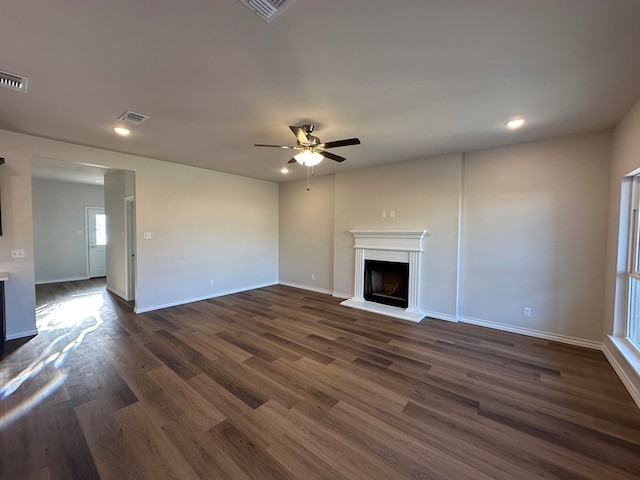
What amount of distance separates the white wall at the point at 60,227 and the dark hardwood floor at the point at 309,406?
4.75 meters

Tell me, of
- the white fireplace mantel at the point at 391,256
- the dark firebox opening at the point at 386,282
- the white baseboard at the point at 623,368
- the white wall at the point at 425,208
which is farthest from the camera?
the dark firebox opening at the point at 386,282

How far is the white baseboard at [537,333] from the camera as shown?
3295 millimetres

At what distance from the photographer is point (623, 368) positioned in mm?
2574

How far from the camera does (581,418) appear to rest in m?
2.07

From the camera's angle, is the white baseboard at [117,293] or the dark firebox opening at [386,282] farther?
the white baseboard at [117,293]

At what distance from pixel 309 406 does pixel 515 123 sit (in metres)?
3.66

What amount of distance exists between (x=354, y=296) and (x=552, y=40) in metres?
4.39

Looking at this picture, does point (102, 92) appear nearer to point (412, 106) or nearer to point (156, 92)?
point (156, 92)

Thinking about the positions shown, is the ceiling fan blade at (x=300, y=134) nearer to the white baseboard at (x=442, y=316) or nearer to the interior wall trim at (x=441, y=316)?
the interior wall trim at (x=441, y=316)

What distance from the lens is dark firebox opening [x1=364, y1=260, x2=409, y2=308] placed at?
478 centimetres

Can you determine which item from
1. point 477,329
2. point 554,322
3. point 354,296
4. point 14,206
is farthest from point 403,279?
point 14,206

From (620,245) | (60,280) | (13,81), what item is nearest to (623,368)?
(620,245)

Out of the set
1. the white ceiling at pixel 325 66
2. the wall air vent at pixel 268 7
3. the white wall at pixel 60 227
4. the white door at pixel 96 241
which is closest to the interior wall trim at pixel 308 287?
the white ceiling at pixel 325 66

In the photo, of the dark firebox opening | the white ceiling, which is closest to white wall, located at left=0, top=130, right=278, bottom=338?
the white ceiling
